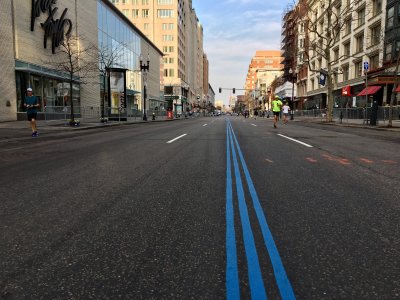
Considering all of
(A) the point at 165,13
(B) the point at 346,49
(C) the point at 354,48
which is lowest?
(C) the point at 354,48

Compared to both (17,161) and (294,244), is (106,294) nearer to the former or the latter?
(294,244)

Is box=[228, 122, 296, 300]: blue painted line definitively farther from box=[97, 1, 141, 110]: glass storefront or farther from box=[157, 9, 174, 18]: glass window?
box=[157, 9, 174, 18]: glass window

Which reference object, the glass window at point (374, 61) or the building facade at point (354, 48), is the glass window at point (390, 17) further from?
the glass window at point (374, 61)

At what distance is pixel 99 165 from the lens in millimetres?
7492

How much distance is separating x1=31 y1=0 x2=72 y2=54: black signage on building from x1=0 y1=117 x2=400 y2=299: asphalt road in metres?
26.4

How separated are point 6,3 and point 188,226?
27.6 meters

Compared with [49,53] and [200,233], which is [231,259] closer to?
[200,233]

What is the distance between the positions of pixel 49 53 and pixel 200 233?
3180 cm

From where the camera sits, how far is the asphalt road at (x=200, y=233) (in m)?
2.52

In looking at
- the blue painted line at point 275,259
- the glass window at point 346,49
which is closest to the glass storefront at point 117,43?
the glass window at point 346,49

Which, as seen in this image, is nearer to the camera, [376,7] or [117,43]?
[376,7]

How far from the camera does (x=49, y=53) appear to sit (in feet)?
102

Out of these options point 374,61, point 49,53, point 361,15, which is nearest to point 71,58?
point 49,53

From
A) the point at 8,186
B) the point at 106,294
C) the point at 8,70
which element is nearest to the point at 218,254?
the point at 106,294
